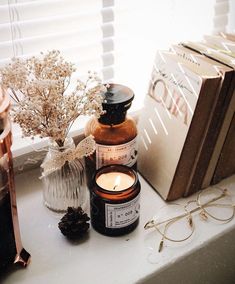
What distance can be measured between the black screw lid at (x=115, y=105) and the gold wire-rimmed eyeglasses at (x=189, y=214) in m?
0.21

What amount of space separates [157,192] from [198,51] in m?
0.30

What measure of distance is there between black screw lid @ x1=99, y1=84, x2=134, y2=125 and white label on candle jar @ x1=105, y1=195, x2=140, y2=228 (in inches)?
6.0

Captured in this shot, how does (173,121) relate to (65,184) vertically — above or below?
above

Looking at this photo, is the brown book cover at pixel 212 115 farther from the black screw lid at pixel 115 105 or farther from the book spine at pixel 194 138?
the black screw lid at pixel 115 105

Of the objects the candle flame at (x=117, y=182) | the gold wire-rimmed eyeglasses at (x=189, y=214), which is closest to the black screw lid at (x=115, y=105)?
the candle flame at (x=117, y=182)

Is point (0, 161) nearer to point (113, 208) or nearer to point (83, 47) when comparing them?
point (113, 208)

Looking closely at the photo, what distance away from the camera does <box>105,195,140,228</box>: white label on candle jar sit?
74 cm

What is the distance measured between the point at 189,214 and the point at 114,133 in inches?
8.5

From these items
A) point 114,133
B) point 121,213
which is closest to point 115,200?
point 121,213

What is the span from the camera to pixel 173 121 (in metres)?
0.82

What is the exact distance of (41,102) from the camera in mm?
676

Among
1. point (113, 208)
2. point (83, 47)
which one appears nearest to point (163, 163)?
point (113, 208)

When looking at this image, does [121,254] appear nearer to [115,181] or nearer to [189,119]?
[115,181]

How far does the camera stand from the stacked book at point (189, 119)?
763 mm
